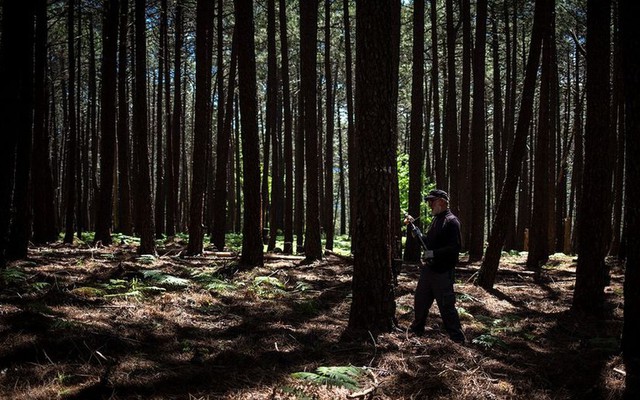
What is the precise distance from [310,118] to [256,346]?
28.6 feet

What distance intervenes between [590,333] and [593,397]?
317cm

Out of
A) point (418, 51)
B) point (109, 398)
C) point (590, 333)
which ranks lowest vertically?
point (590, 333)

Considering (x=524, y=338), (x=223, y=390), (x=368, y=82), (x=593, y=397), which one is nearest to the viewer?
(x=223, y=390)

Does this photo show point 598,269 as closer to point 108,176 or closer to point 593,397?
point 593,397

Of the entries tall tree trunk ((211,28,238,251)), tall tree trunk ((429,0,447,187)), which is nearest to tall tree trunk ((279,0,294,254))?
tall tree trunk ((211,28,238,251))

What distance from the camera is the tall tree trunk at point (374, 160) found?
560 centimetres

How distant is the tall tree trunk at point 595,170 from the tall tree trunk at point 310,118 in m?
6.72

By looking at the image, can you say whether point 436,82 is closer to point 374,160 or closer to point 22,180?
point 374,160

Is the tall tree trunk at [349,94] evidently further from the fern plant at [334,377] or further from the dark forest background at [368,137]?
the fern plant at [334,377]

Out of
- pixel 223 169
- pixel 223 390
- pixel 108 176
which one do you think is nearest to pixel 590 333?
pixel 223 390

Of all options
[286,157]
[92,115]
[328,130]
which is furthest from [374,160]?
[328,130]

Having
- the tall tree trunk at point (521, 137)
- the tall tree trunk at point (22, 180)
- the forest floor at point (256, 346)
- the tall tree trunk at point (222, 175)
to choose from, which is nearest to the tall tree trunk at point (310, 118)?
the tall tree trunk at point (222, 175)

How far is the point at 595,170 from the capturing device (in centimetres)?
775

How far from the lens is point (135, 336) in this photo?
501 centimetres
